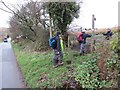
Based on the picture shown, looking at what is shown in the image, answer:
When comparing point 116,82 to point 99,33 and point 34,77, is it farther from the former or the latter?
point 99,33

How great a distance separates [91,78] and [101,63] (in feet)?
2.47

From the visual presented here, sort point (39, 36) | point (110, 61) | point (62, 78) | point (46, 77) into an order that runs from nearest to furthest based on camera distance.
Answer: point (110, 61)
point (62, 78)
point (46, 77)
point (39, 36)

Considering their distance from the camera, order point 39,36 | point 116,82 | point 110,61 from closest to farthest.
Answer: point 116,82 → point 110,61 → point 39,36

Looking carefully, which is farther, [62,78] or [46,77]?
[46,77]

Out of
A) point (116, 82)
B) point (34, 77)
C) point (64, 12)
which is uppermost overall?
point (64, 12)

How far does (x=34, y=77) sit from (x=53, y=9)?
6677 millimetres

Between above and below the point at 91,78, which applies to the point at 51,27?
above

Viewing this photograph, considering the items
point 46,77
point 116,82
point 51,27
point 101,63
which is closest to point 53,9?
point 51,27

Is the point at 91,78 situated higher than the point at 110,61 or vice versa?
the point at 110,61

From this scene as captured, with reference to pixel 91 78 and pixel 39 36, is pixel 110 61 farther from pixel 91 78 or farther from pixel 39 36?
pixel 39 36

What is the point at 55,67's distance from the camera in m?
11.8

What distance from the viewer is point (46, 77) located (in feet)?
35.2

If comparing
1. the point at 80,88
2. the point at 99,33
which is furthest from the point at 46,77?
the point at 99,33

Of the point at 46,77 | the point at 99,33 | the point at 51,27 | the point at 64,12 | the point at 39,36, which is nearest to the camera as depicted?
the point at 46,77
